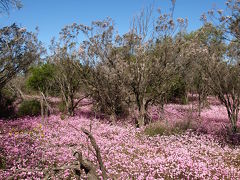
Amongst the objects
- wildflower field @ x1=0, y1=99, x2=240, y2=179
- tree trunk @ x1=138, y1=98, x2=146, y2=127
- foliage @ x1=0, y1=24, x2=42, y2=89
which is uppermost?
foliage @ x1=0, y1=24, x2=42, y2=89

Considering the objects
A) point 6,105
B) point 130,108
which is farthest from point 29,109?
point 130,108

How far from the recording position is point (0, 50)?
11656 millimetres

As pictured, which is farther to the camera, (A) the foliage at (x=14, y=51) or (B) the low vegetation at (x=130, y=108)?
(A) the foliage at (x=14, y=51)

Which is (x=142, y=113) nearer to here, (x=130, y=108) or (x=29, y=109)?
(x=130, y=108)

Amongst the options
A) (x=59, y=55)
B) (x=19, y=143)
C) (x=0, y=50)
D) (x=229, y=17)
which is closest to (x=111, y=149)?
(x=19, y=143)

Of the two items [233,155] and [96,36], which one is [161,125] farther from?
[96,36]

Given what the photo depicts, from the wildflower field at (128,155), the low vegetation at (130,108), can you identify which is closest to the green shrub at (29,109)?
the low vegetation at (130,108)

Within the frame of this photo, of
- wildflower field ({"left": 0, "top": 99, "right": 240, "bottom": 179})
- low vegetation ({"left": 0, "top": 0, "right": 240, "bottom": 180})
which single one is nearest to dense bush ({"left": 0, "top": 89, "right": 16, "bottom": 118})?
low vegetation ({"left": 0, "top": 0, "right": 240, "bottom": 180})

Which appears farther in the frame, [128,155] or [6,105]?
[6,105]

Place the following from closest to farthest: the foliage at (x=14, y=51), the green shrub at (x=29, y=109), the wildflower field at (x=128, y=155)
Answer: the wildflower field at (x=128, y=155)
the foliage at (x=14, y=51)
the green shrub at (x=29, y=109)

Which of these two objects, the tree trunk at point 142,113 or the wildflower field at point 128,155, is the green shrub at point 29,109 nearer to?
the wildflower field at point 128,155

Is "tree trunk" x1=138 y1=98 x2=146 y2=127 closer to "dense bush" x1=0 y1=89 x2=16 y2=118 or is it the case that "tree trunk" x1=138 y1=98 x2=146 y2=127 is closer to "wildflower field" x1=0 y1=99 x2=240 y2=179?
"wildflower field" x1=0 y1=99 x2=240 y2=179

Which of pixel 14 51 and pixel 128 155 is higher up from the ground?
pixel 14 51

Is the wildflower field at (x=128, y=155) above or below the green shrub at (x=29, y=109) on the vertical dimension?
below
